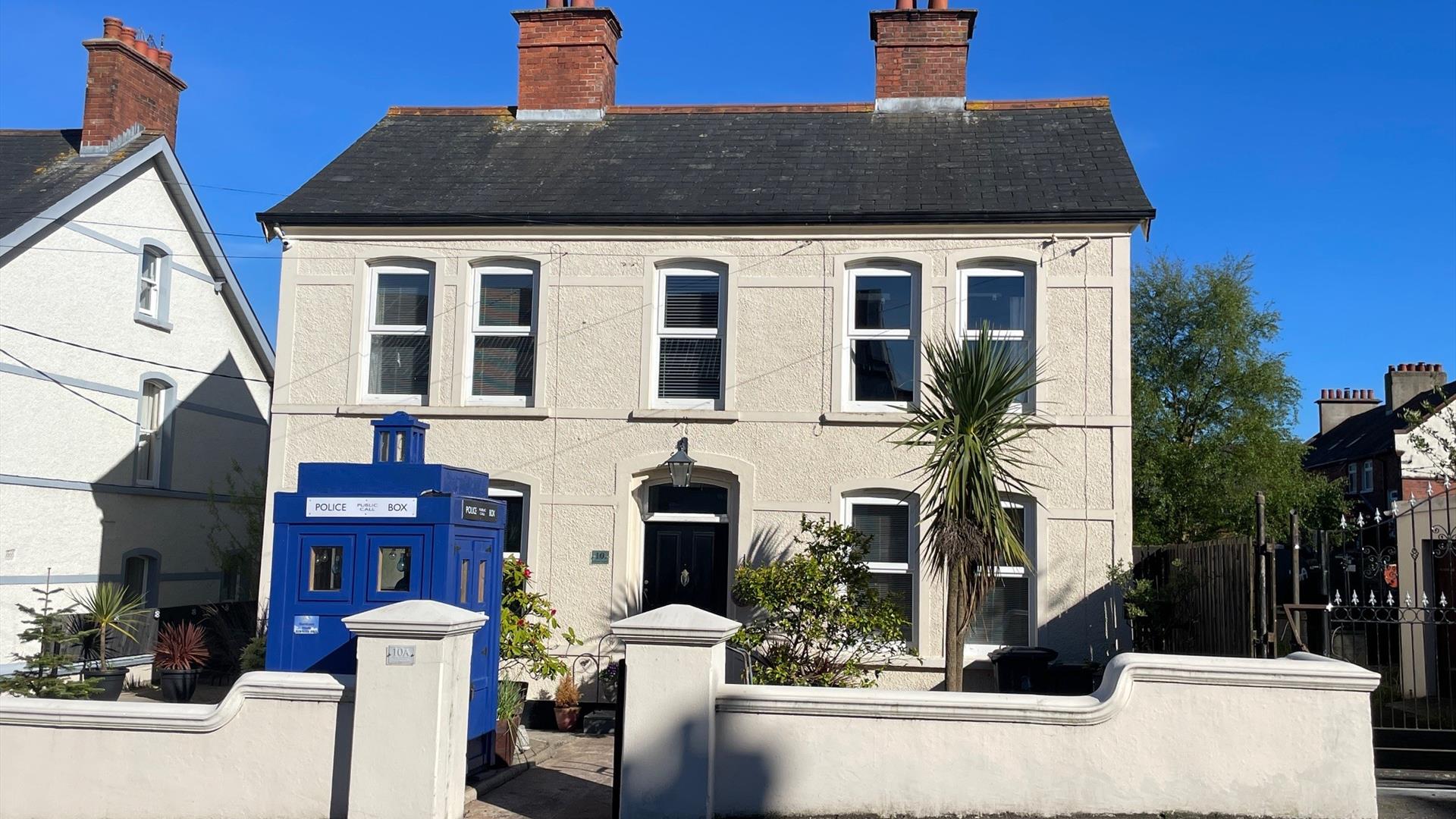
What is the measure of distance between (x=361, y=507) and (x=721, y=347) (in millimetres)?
5238

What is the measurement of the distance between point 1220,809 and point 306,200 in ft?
37.1

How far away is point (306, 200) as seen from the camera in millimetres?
13930

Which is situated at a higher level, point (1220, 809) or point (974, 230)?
point (974, 230)

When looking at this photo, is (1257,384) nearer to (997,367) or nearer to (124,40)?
(997,367)

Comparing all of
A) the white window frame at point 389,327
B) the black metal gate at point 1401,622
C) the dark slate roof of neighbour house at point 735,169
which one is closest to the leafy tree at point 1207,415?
the black metal gate at point 1401,622

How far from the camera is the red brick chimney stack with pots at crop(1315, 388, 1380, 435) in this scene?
44.2m

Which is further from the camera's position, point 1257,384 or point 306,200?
point 1257,384

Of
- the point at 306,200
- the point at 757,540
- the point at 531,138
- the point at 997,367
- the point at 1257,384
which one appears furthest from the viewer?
the point at 1257,384

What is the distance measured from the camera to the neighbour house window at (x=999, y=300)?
12.9m

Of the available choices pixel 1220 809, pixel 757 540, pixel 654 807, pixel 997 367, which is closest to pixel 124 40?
pixel 757 540

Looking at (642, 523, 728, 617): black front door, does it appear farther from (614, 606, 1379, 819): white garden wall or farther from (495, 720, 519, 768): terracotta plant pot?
(614, 606, 1379, 819): white garden wall

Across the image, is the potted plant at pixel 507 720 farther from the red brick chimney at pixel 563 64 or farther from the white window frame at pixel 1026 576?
the red brick chimney at pixel 563 64

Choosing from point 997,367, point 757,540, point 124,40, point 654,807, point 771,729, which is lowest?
point 654,807

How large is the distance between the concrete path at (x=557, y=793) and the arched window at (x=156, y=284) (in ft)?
37.5
